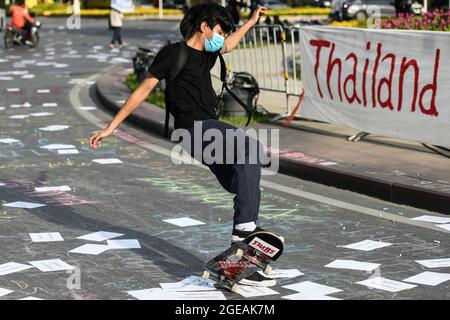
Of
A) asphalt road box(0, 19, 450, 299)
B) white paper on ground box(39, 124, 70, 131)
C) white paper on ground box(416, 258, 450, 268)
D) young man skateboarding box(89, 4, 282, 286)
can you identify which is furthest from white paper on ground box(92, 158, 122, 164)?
white paper on ground box(416, 258, 450, 268)

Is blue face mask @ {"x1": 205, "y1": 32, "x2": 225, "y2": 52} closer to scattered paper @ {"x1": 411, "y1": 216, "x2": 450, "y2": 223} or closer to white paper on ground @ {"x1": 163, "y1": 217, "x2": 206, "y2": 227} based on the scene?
white paper on ground @ {"x1": 163, "y1": 217, "x2": 206, "y2": 227}

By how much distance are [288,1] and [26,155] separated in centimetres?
5500

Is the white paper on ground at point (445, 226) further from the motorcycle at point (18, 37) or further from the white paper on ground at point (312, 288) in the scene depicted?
the motorcycle at point (18, 37)

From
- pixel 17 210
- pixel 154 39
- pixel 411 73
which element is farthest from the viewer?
pixel 154 39

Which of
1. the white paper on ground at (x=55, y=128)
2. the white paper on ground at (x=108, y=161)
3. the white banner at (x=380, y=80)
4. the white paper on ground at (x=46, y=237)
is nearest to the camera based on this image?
the white paper on ground at (x=46, y=237)

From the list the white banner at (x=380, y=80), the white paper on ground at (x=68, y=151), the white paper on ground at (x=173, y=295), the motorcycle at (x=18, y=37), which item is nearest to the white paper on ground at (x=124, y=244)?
the white paper on ground at (x=173, y=295)

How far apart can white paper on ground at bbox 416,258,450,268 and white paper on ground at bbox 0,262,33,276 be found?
Result: 2766 millimetres

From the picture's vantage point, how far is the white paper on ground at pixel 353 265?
22.6 ft

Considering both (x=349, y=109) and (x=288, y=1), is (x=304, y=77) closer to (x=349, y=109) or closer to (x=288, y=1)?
(x=349, y=109)

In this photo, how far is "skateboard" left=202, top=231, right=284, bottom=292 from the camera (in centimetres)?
Answer: 621

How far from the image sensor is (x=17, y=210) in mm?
8867

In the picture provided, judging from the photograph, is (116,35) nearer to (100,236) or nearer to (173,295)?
(100,236)

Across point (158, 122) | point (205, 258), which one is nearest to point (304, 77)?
point (158, 122)

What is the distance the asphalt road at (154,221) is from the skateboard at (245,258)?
0.12 metres
